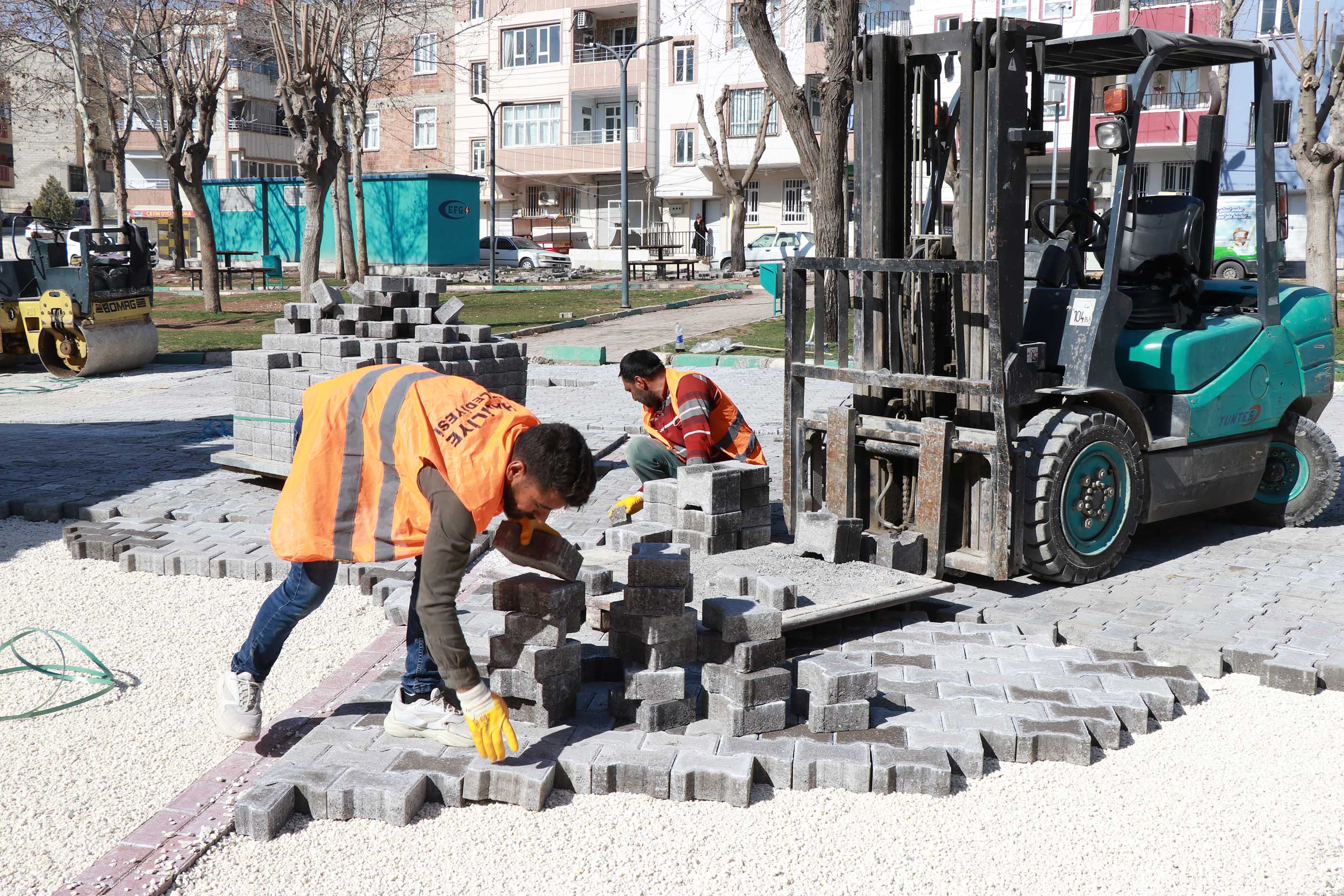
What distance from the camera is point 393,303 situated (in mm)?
9359

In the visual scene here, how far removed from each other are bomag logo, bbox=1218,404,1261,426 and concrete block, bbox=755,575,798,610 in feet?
10.2

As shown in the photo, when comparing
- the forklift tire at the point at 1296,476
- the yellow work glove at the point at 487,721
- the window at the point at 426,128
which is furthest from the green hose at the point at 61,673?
the window at the point at 426,128

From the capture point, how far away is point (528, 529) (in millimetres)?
4082

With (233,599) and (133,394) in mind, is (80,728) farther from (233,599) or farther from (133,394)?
(133,394)

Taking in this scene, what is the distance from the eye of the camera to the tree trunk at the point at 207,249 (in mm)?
23719

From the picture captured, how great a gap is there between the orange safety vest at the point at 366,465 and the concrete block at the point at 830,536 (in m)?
2.45

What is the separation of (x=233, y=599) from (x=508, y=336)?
14281 millimetres

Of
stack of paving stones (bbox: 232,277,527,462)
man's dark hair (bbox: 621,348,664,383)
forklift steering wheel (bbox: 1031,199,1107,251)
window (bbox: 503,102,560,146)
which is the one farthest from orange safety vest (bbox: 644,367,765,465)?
window (bbox: 503,102,560,146)

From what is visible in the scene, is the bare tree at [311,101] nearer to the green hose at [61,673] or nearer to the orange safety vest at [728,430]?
the orange safety vest at [728,430]

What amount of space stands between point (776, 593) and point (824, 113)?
12963 mm

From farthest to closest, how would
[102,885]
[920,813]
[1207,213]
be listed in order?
1. [1207,213]
2. [920,813]
3. [102,885]

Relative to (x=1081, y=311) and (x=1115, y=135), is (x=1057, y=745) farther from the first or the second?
(x=1115, y=135)

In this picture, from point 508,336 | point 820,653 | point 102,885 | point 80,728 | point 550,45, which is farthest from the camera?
point 550,45

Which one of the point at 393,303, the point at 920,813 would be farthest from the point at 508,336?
the point at 920,813
